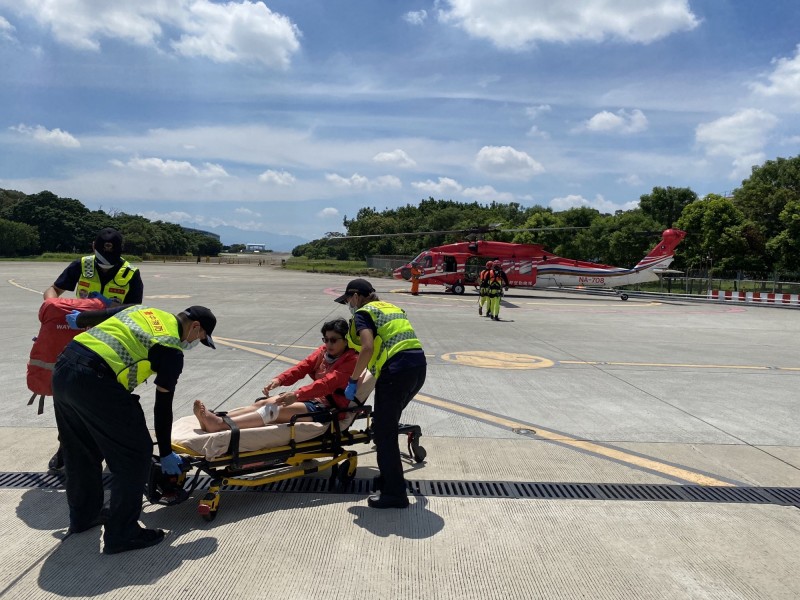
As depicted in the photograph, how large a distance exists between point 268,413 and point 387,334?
1166 mm

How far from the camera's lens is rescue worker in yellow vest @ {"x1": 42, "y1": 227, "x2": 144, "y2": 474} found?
4766 mm

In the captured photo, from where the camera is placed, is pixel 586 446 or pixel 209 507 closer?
pixel 209 507

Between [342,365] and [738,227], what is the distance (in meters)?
38.5

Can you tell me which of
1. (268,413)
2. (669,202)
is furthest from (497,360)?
(669,202)

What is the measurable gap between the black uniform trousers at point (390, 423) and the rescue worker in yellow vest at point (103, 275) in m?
2.50

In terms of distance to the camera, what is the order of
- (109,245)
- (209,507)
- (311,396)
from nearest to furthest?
(209,507)
(311,396)
(109,245)

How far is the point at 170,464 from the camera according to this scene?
11.8 feet

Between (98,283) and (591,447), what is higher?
(98,283)

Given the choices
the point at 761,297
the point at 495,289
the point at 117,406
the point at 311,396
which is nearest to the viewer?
the point at 117,406

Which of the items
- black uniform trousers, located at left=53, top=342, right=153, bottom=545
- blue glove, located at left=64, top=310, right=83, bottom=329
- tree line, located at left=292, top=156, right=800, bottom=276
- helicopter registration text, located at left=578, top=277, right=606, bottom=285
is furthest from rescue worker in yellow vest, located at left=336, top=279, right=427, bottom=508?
helicopter registration text, located at left=578, top=277, right=606, bottom=285

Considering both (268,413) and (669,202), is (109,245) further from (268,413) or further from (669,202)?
(669,202)

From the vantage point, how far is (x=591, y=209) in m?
54.2

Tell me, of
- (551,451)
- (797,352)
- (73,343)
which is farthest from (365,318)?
(797,352)

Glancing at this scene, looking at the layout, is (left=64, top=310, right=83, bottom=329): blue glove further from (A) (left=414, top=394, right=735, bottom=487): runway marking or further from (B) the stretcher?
(A) (left=414, top=394, right=735, bottom=487): runway marking
